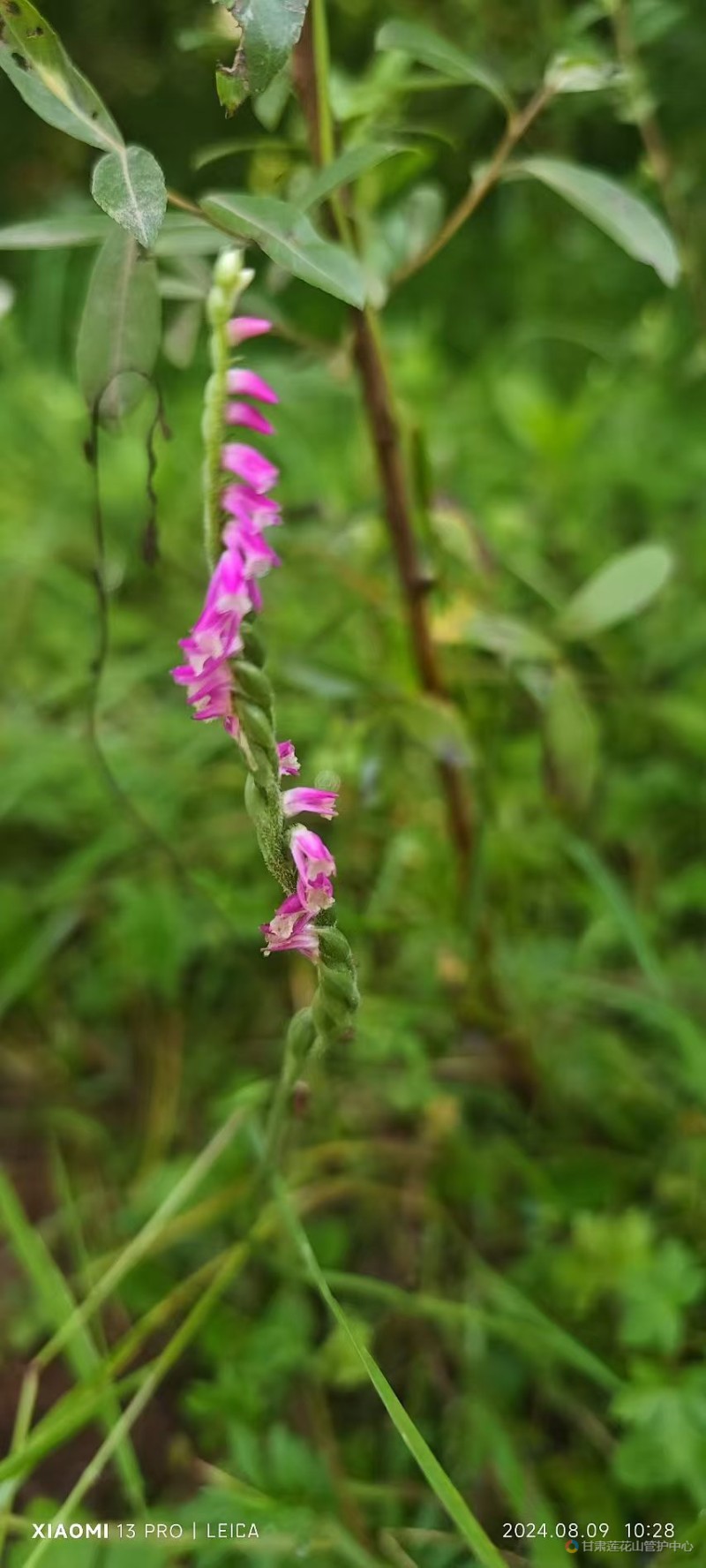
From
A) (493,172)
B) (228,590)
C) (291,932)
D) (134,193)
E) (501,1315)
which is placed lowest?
(501,1315)

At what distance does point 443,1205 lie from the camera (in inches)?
30.7

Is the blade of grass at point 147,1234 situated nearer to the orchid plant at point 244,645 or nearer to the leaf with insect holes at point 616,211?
the orchid plant at point 244,645

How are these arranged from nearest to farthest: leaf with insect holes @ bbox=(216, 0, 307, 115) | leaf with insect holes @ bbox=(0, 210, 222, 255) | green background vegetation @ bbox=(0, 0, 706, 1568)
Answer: leaf with insect holes @ bbox=(216, 0, 307, 115) → leaf with insect holes @ bbox=(0, 210, 222, 255) → green background vegetation @ bbox=(0, 0, 706, 1568)

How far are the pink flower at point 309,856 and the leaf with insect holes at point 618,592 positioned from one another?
0.95 feet

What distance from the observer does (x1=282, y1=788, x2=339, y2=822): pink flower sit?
0.44 m

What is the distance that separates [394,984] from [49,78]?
0.57 metres

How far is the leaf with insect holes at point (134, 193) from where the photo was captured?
1.34ft

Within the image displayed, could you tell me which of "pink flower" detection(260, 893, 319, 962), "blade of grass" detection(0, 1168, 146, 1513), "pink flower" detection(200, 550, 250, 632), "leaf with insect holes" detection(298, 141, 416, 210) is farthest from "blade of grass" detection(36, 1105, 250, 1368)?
"leaf with insect holes" detection(298, 141, 416, 210)

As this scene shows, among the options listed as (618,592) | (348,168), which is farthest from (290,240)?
(618,592)

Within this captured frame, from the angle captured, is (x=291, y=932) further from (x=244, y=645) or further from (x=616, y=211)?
(x=616, y=211)

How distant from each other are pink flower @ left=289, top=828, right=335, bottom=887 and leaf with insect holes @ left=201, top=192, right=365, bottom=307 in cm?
18

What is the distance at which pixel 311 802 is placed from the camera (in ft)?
1.43

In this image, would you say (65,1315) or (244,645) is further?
(65,1315)

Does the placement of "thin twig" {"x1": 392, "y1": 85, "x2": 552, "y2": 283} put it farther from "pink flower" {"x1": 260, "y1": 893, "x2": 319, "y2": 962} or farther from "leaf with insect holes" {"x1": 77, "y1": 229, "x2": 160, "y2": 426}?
"pink flower" {"x1": 260, "y1": 893, "x2": 319, "y2": 962}
